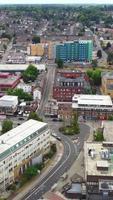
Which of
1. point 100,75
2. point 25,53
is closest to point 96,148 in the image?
point 100,75

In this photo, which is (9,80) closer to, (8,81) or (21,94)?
(8,81)

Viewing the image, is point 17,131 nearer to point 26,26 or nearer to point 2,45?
point 2,45

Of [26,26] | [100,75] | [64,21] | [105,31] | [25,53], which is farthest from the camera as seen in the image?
[64,21]

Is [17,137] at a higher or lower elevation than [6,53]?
lower

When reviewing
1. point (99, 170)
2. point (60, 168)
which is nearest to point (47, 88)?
point (60, 168)

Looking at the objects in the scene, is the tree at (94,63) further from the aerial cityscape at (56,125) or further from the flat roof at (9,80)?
the flat roof at (9,80)

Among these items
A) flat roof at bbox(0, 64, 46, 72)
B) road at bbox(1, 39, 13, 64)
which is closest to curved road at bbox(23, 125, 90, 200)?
flat roof at bbox(0, 64, 46, 72)

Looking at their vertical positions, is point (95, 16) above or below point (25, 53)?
above
